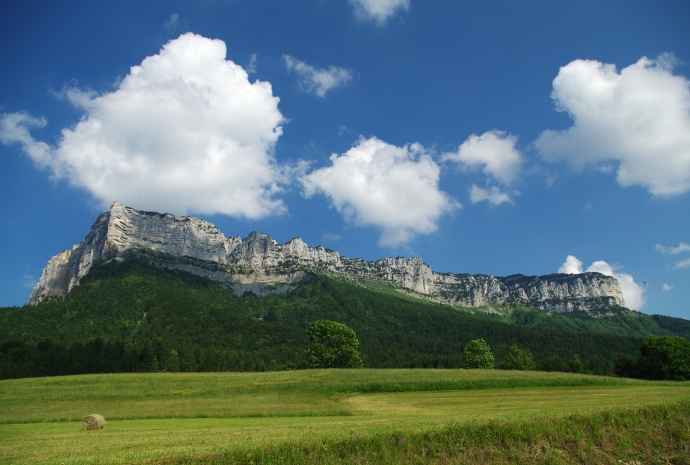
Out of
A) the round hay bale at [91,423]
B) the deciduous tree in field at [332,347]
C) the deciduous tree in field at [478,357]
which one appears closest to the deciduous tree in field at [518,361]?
the deciduous tree in field at [478,357]

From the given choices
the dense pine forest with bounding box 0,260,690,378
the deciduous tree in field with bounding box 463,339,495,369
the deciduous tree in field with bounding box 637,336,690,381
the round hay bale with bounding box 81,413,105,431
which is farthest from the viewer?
the dense pine forest with bounding box 0,260,690,378

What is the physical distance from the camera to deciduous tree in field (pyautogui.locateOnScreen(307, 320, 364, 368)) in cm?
7950

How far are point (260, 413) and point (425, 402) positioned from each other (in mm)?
13468

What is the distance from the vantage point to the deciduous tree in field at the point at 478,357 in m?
89.4

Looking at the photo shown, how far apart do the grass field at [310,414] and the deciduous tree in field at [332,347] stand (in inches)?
1080

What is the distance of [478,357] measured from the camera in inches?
3556

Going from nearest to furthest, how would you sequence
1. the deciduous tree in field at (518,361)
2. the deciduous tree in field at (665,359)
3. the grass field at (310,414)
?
the grass field at (310,414) < the deciduous tree in field at (665,359) < the deciduous tree in field at (518,361)

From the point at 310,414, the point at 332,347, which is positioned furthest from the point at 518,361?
the point at 310,414

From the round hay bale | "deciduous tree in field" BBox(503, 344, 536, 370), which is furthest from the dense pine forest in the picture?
the round hay bale

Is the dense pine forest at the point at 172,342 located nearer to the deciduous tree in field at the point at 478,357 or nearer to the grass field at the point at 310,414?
the deciduous tree in field at the point at 478,357

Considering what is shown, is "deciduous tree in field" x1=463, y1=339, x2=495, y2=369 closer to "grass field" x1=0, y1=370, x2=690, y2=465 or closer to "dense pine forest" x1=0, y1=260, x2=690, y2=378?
"dense pine forest" x1=0, y1=260, x2=690, y2=378

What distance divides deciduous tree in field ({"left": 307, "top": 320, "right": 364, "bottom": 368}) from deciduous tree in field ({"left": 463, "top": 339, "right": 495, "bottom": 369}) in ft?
86.9

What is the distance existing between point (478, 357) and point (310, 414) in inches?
2802

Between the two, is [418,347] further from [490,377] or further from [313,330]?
[490,377]
